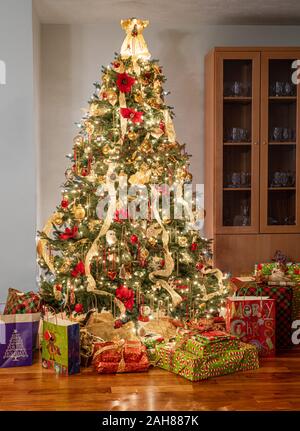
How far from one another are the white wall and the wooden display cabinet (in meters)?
1.44

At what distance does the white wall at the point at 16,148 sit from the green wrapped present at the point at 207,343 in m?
1.60

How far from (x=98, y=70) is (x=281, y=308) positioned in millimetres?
2574

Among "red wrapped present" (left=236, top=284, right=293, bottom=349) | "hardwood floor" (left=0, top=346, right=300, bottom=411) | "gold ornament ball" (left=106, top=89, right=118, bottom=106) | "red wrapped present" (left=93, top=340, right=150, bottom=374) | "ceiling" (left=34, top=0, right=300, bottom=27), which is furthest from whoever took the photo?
"ceiling" (left=34, top=0, right=300, bottom=27)

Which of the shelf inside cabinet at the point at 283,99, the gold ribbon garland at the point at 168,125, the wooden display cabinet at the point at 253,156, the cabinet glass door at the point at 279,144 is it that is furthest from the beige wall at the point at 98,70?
the gold ribbon garland at the point at 168,125

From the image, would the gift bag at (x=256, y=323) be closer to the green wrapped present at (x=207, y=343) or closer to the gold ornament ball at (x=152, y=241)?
the green wrapped present at (x=207, y=343)

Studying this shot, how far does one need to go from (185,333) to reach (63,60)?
108 inches

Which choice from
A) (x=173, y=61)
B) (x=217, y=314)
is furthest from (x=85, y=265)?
(x=173, y=61)

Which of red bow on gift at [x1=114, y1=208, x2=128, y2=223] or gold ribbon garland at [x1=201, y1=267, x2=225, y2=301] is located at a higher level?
red bow on gift at [x1=114, y1=208, x2=128, y2=223]

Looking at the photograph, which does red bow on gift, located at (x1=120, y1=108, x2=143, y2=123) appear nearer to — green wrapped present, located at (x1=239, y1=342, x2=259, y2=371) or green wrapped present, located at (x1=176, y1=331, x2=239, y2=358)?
green wrapped present, located at (x1=176, y1=331, x2=239, y2=358)

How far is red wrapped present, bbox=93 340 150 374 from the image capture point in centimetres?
319

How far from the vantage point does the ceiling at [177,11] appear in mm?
4582

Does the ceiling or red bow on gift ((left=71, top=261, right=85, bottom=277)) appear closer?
red bow on gift ((left=71, top=261, right=85, bottom=277))

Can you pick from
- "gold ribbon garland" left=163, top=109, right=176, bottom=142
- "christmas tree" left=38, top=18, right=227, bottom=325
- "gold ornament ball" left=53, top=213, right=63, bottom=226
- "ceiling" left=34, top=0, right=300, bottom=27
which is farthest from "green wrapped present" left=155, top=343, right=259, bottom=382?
"ceiling" left=34, top=0, right=300, bottom=27

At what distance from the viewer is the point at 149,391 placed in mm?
2920
